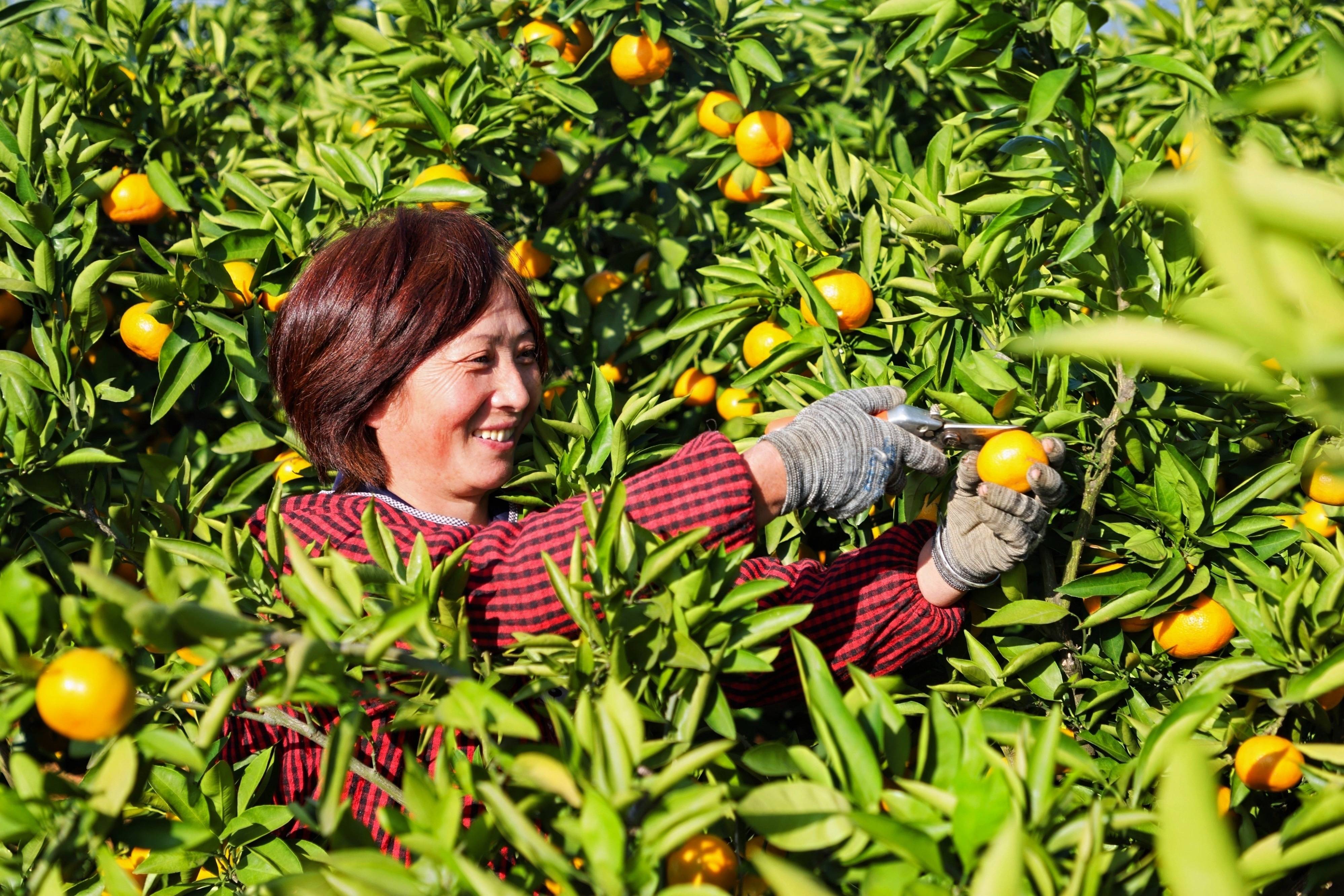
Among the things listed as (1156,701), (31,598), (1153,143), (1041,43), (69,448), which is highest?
(1041,43)

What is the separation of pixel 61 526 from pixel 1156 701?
1.41 metres

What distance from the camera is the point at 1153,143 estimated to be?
1.35 meters

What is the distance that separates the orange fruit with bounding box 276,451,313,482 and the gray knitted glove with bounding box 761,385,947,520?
A: 32.6 inches

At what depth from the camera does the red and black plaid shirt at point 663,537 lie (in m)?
1.05

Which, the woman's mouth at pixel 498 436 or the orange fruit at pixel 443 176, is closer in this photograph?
the woman's mouth at pixel 498 436

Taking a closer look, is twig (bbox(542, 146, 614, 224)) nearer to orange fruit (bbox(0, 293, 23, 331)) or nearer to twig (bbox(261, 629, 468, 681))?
orange fruit (bbox(0, 293, 23, 331))

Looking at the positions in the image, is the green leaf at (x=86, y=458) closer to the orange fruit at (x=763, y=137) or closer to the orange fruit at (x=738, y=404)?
the orange fruit at (x=738, y=404)

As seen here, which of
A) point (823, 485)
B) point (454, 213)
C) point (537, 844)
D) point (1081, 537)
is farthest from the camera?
point (454, 213)

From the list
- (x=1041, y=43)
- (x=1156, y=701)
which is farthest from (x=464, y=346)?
(x=1156, y=701)

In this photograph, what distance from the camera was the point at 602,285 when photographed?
2.00m

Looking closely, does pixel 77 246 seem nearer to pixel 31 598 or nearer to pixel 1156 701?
pixel 31 598

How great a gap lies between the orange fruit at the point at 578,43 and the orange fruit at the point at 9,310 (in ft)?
3.36

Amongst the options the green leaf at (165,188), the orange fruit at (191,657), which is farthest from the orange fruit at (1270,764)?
the green leaf at (165,188)

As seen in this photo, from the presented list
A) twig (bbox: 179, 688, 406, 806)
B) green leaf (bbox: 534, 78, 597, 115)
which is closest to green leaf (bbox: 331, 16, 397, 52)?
green leaf (bbox: 534, 78, 597, 115)
